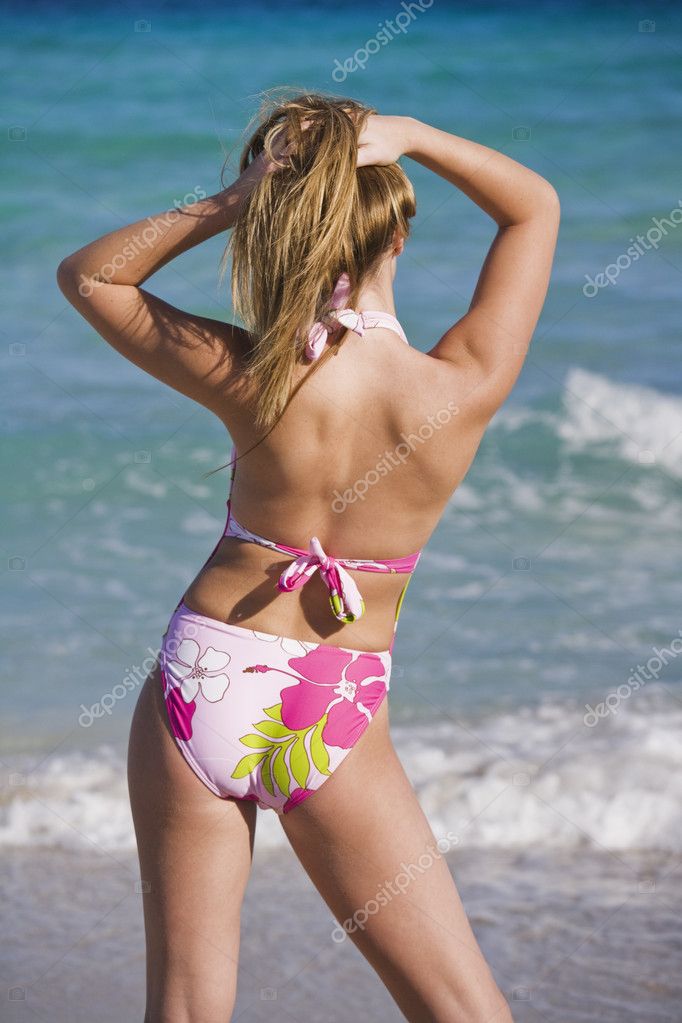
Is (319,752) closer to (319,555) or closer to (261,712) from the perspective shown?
(261,712)

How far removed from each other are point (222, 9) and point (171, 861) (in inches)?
529

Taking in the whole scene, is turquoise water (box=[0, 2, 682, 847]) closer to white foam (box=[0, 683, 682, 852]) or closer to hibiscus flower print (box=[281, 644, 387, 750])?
white foam (box=[0, 683, 682, 852])

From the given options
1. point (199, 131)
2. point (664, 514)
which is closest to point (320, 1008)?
point (664, 514)

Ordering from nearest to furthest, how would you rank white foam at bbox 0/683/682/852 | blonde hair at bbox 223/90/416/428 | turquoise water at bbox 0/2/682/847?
blonde hair at bbox 223/90/416/428 → white foam at bbox 0/683/682/852 → turquoise water at bbox 0/2/682/847

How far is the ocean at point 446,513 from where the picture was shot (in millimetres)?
3312

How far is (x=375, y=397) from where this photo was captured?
1.77 m

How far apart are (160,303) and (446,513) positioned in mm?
4786
